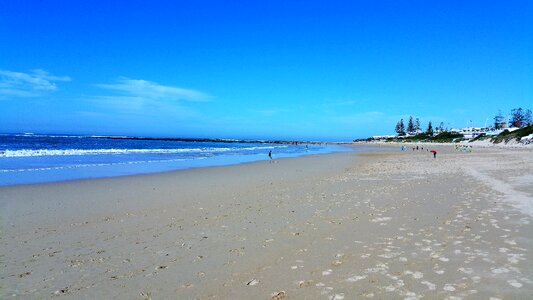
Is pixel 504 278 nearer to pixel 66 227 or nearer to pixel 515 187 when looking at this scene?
pixel 66 227

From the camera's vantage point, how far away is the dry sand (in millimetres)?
4777

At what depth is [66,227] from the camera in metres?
8.30

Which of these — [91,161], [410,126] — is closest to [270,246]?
[91,161]

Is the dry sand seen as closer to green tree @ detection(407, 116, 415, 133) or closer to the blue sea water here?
the blue sea water

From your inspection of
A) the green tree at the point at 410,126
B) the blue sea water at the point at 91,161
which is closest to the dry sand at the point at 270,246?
the blue sea water at the point at 91,161

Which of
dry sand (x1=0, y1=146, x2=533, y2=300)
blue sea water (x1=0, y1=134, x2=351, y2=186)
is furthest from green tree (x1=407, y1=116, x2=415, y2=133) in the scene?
dry sand (x1=0, y1=146, x2=533, y2=300)

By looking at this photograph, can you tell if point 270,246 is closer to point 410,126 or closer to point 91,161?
point 91,161

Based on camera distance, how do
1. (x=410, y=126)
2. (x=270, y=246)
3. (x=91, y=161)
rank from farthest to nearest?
(x=410, y=126), (x=91, y=161), (x=270, y=246)

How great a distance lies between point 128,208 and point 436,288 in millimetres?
8629

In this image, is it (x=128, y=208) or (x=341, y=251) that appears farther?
(x=128, y=208)

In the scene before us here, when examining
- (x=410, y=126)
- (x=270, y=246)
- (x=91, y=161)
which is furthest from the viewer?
(x=410, y=126)

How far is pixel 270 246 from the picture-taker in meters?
6.68

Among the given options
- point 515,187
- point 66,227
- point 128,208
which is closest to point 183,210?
point 128,208

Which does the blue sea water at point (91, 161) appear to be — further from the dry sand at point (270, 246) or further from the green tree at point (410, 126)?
the green tree at point (410, 126)
